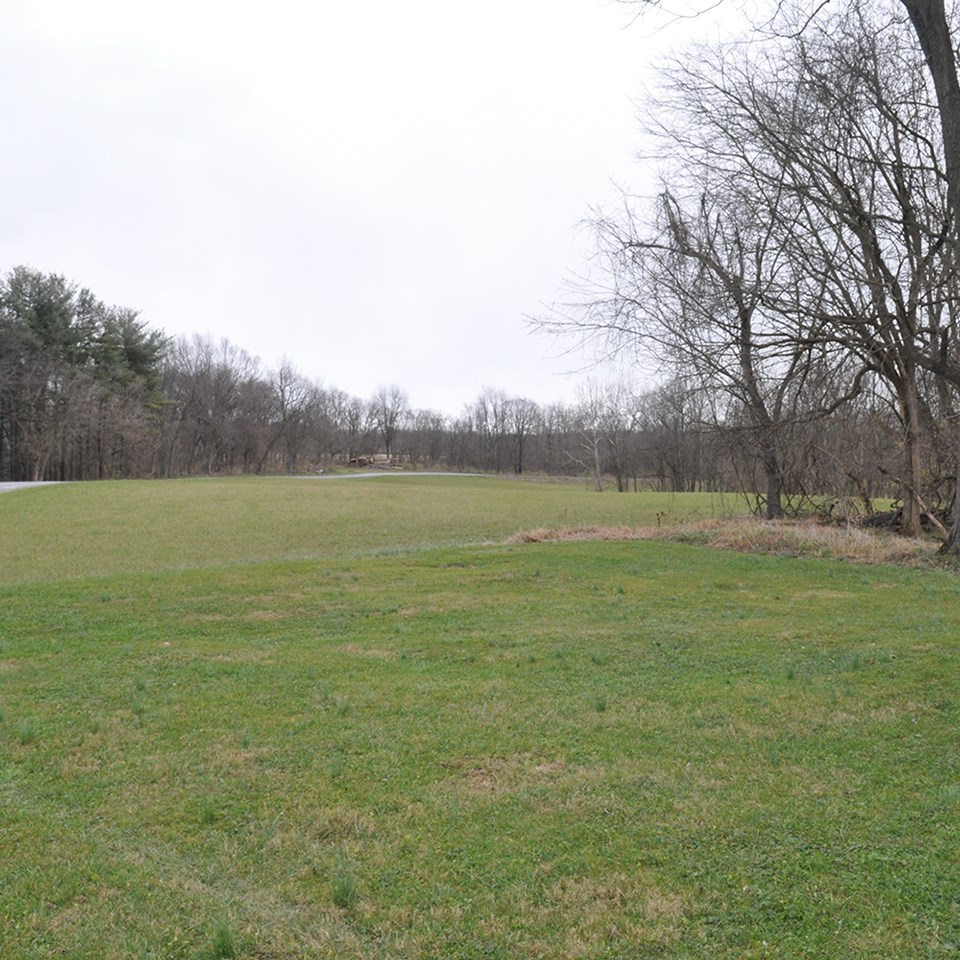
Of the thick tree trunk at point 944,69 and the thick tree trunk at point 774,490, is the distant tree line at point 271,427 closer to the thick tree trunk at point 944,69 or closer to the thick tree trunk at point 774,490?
the thick tree trunk at point 774,490

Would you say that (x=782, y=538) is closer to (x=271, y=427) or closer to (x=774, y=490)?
(x=774, y=490)

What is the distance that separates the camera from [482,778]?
430 centimetres

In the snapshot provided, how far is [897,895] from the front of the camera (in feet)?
9.78

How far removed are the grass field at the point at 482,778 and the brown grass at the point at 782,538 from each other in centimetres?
411

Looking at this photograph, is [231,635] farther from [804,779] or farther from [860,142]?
[860,142]

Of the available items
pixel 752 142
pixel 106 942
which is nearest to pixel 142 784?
pixel 106 942

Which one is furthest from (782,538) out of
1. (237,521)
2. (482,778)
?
(237,521)

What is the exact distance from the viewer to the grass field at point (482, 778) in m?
2.90

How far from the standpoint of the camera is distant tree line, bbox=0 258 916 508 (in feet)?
59.5

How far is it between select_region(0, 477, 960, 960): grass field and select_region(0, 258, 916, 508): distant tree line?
872 cm

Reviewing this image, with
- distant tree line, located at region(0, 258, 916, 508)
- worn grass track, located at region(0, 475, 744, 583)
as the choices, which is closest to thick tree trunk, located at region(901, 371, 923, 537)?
distant tree line, located at region(0, 258, 916, 508)

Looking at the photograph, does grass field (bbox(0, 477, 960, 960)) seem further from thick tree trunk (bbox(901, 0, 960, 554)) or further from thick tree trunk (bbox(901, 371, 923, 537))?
thick tree trunk (bbox(901, 371, 923, 537))

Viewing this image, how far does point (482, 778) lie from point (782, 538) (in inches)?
510

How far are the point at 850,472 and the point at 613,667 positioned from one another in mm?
14088
